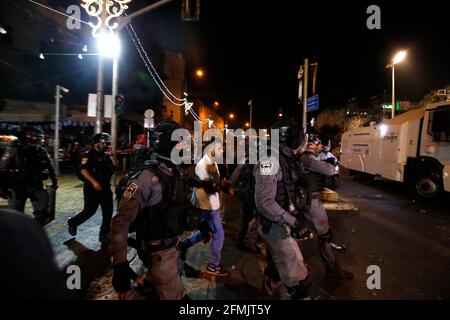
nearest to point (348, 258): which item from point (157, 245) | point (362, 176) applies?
point (157, 245)

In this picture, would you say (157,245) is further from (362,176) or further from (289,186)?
(362,176)

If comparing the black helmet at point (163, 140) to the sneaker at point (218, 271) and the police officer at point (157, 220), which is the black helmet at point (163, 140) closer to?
the police officer at point (157, 220)

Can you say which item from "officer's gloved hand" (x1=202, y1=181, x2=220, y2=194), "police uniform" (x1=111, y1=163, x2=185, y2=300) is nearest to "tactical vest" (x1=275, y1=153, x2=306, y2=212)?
"police uniform" (x1=111, y1=163, x2=185, y2=300)

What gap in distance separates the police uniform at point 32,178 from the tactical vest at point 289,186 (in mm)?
4183

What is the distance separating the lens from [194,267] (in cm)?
438

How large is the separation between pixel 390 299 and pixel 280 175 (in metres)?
2.10

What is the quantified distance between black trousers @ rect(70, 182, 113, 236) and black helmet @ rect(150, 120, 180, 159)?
293cm

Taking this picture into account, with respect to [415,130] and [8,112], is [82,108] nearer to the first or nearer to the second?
[8,112]

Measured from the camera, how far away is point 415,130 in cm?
1095

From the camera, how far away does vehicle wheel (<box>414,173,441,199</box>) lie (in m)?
9.99

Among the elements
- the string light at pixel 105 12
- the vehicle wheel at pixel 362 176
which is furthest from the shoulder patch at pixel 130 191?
the vehicle wheel at pixel 362 176
